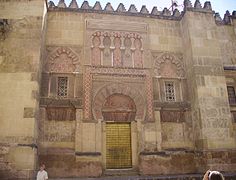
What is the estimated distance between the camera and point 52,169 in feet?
24.7

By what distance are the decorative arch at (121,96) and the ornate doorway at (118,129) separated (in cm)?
4

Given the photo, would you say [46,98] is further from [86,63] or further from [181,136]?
[181,136]

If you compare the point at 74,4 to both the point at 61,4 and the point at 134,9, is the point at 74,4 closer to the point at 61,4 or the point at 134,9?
the point at 61,4

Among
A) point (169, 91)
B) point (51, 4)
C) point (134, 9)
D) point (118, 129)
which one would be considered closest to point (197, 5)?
point (134, 9)

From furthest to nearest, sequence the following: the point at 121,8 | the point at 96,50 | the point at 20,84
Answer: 1. the point at 121,8
2. the point at 96,50
3. the point at 20,84

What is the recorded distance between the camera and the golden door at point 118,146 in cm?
805

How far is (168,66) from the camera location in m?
9.29

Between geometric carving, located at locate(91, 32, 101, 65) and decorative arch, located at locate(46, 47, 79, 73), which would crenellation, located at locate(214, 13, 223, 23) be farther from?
decorative arch, located at locate(46, 47, 79, 73)

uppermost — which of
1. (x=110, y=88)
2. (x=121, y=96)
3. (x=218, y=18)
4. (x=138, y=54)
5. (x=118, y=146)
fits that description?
(x=218, y=18)

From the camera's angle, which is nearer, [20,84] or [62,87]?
[20,84]

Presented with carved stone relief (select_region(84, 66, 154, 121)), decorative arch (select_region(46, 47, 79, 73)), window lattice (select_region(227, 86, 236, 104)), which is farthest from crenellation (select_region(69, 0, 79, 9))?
window lattice (select_region(227, 86, 236, 104))

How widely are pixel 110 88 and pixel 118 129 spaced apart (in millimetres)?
1396

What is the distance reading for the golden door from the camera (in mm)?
8047

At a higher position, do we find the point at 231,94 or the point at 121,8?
the point at 121,8
